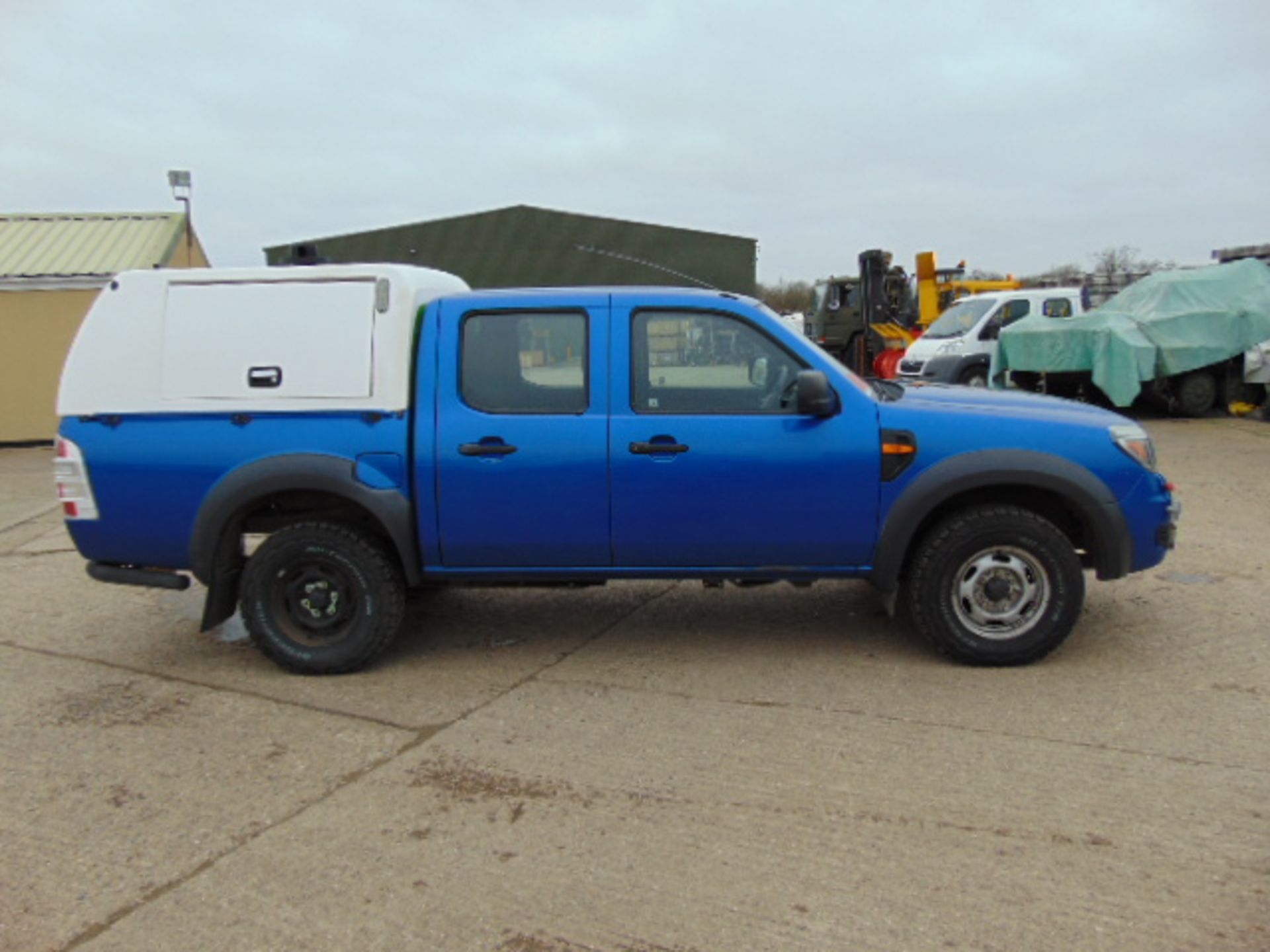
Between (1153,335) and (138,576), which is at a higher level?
(1153,335)

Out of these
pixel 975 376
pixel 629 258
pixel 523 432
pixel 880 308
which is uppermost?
pixel 629 258

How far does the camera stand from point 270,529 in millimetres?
5070

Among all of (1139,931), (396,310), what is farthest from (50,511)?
(1139,931)

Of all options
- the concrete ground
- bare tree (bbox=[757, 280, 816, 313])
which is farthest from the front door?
bare tree (bbox=[757, 280, 816, 313])

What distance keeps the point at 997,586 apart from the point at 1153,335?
12688 millimetres

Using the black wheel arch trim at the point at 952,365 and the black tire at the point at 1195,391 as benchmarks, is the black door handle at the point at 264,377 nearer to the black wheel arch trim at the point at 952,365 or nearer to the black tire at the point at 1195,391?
the black wheel arch trim at the point at 952,365

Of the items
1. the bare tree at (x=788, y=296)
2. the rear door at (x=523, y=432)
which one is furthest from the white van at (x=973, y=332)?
the bare tree at (x=788, y=296)

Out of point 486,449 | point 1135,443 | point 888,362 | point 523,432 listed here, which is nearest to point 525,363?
point 523,432

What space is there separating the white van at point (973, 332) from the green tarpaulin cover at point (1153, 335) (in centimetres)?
86

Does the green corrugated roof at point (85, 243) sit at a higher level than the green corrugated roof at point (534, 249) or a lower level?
lower

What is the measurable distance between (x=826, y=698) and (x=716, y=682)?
536mm

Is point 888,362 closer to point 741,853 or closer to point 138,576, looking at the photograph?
point 138,576

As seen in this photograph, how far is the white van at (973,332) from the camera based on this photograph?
16.9 m

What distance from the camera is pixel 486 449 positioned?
4715mm
